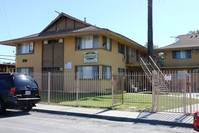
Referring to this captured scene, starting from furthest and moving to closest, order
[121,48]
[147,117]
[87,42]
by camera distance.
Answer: [121,48] < [87,42] < [147,117]

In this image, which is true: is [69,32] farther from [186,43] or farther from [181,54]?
[186,43]

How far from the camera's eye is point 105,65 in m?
24.8

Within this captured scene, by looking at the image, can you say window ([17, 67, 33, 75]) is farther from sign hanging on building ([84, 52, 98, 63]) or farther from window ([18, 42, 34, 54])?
sign hanging on building ([84, 52, 98, 63])

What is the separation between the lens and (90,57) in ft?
79.7

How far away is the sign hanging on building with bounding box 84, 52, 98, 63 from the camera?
78.6 ft

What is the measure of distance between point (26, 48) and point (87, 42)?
821cm

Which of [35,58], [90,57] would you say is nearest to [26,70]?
[35,58]

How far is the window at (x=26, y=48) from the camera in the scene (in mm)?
28594

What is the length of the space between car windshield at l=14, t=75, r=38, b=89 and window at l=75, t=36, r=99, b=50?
1195cm

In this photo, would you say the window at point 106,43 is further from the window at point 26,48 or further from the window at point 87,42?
the window at point 26,48

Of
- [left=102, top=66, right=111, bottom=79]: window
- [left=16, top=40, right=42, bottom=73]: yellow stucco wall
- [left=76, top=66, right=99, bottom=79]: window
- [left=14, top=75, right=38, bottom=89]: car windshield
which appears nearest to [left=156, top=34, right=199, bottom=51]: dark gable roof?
[left=102, top=66, right=111, bottom=79]: window

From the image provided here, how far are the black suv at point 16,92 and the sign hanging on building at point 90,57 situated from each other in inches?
454

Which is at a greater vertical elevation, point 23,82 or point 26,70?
point 26,70

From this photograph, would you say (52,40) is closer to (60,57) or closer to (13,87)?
(60,57)
